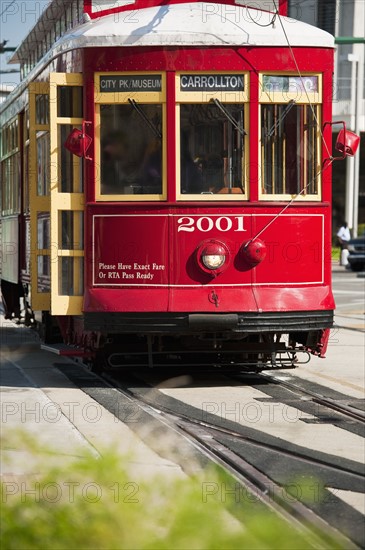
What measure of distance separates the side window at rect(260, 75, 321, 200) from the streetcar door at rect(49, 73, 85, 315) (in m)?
1.71

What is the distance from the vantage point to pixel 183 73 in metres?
9.90

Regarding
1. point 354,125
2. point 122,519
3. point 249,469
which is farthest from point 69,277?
point 354,125

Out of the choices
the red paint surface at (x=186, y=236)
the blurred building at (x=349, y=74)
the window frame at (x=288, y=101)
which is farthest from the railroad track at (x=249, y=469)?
the blurred building at (x=349, y=74)

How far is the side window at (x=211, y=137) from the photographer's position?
32.4 feet

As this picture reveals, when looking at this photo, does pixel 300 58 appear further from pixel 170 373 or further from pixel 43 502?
pixel 43 502

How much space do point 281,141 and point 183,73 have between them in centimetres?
108

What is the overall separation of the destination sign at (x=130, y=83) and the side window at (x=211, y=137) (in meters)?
0.23

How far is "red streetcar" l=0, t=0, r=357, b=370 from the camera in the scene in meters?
9.88

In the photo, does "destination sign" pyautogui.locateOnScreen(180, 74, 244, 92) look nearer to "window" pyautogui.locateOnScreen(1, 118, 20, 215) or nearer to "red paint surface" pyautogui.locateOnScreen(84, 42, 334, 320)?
"red paint surface" pyautogui.locateOnScreen(84, 42, 334, 320)

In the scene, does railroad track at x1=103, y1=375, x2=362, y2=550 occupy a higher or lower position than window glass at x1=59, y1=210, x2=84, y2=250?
lower

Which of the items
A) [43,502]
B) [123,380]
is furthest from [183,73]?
[43,502]

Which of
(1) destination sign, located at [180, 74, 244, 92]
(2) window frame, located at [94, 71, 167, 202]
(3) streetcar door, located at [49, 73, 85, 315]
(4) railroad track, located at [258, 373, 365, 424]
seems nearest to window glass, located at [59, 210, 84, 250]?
(3) streetcar door, located at [49, 73, 85, 315]

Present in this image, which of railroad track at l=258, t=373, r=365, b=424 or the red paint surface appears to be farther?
the red paint surface

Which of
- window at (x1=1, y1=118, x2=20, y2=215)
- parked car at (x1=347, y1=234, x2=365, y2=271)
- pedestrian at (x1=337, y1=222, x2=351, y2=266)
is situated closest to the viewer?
window at (x1=1, y1=118, x2=20, y2=215)
